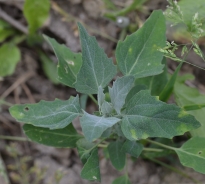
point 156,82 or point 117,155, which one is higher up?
point 156,82

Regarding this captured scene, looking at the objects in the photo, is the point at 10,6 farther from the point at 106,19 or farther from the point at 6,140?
the point at 6,140

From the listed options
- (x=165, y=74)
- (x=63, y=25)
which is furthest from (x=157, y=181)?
(x=63, y=25)

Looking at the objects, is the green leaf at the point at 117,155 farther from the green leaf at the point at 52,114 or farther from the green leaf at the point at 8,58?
the green leaf at the point at 8,58

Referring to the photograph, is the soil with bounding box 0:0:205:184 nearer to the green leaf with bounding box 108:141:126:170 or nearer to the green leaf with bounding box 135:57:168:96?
the green leaf with bounding box 135:57:168:96

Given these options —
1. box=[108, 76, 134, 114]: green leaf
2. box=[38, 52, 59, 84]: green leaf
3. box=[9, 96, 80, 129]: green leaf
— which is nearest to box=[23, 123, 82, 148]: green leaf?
box=[9, 96, 80, 129]: green leaf

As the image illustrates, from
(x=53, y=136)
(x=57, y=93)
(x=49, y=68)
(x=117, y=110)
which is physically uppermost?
(x=117, y=110)

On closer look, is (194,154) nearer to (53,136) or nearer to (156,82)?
(156,82)

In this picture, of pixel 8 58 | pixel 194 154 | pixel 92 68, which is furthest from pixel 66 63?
pixel 8 58

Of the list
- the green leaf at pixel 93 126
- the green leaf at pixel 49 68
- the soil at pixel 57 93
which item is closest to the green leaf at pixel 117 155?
the green leaf at pixel 93 126
